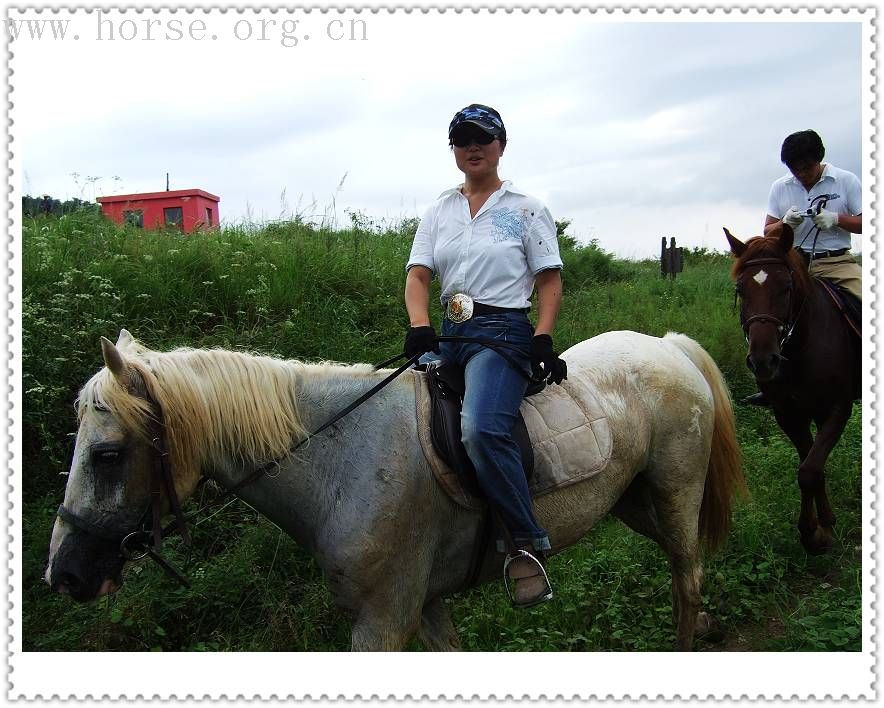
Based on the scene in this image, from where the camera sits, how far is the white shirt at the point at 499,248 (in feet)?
11.1

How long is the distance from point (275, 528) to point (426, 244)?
2442mm

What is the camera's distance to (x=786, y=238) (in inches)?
209

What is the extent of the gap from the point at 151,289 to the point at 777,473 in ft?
19.3

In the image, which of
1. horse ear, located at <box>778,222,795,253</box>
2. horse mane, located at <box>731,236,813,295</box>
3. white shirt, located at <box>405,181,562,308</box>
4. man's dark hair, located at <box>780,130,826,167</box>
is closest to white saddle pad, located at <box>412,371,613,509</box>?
white shirt, located at <box>405,181,562,308</box>

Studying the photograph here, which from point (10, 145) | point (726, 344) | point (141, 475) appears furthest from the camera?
point (726, 344)

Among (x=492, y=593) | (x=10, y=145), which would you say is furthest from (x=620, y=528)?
(x=10, y=145)

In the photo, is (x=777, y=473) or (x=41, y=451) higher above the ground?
(x=41, y=451)

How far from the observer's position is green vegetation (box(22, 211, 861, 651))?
14.7 feet

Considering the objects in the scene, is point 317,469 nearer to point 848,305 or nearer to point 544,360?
point 544,360

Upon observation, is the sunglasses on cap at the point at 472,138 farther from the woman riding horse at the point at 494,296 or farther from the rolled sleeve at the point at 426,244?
the rolled sleeve at the point at 426,244

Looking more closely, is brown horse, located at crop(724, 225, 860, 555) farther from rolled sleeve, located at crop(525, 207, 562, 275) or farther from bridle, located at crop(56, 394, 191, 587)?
bridle, located at crop(56, 394, 191, 587)

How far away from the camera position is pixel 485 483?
10.3 ft

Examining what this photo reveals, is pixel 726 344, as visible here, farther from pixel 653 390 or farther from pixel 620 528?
pixel 653 390
